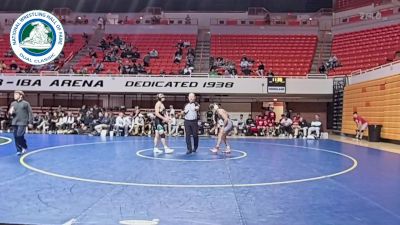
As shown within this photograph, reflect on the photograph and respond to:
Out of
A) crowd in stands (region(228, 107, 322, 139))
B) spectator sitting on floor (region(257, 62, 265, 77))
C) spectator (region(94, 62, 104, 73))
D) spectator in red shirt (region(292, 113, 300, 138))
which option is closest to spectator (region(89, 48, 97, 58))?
spectator (region(94, 62, 104, 73))

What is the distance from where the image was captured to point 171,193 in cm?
579

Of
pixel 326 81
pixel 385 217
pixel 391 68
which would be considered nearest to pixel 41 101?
pixel 326 81

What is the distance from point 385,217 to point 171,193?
2762 millimetres

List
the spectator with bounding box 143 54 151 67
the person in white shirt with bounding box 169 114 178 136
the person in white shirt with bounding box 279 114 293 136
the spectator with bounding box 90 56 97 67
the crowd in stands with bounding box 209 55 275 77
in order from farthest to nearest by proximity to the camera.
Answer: the spectator with bounding box 90 56 97 67
the spectator with bounding box 143 54 151 67
the crowd in stands with bounding box 209 55 275 77
the person in white shirt with bounding box 279 114 293 136
the person in white shirt with bounding box 169 114 178 136

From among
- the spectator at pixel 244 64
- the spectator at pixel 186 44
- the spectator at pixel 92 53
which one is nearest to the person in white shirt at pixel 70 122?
the spectator at pixel 92 53

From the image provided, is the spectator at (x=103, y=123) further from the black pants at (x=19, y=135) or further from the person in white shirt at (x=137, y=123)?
the black pants at (x=19, y=135)

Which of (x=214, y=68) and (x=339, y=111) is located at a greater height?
(x=214, y=68)

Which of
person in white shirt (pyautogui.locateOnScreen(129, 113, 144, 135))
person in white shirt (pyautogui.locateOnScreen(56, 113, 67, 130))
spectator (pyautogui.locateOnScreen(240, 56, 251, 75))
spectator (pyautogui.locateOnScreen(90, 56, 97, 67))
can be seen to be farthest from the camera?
spectator (pyautogui.locateOnScreen(90, 56, 97, 67))

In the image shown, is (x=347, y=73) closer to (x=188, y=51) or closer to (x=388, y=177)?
(x=188, y=51)

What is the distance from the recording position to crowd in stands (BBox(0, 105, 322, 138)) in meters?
20.2

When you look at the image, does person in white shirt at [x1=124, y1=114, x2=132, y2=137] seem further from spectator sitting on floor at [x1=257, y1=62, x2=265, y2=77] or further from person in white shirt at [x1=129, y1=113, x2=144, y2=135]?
spectator sitting on floor at [x1=257, y1=62, x2=265, y2=77]

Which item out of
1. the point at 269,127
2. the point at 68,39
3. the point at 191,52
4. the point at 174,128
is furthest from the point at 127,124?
the point at 68,39

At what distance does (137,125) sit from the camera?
20234mm

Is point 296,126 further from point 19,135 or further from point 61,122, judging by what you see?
point 19,135
